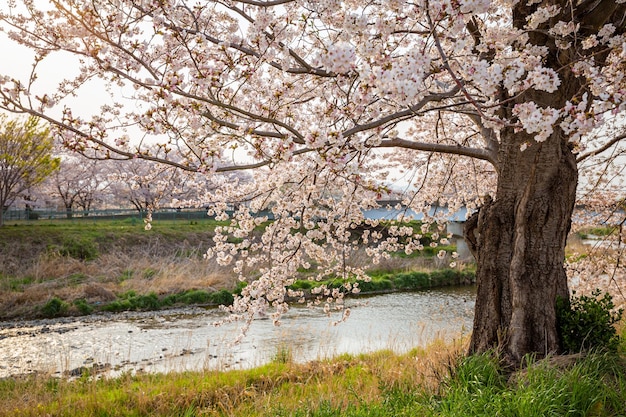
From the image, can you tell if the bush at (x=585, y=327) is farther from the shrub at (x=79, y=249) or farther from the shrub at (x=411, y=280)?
the shrub at (x=79, y=249)

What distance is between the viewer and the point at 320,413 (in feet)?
12.8

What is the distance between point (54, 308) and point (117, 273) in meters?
3.23

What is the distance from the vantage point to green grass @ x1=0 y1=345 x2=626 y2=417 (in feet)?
12.1

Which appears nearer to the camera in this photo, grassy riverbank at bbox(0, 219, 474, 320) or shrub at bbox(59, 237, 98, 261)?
grassy riverbank at bbox(0, 219, 474, 320)

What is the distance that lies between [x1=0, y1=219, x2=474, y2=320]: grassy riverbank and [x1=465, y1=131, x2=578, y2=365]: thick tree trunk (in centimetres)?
1018

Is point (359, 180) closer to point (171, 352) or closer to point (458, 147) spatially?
point (458, 147)

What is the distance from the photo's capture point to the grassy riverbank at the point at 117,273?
41.7 feet

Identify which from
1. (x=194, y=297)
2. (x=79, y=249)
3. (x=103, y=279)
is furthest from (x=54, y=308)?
(x=79, y=249)

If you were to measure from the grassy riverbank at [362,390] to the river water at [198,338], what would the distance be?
70cm

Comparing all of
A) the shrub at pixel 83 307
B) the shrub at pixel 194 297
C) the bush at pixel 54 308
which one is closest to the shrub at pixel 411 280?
the shrub at pixel 194 297

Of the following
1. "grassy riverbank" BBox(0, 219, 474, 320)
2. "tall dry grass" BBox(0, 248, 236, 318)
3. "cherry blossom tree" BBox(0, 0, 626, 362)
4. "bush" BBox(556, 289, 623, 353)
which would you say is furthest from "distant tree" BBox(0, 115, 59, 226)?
"bush" BBox(556, 289, 623, 353)

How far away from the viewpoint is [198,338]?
10.1 m

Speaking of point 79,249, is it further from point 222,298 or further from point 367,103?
point 367,103

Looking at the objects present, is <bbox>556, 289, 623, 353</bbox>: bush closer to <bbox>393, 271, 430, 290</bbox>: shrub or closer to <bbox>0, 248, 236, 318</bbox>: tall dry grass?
<bbox>0, 248, 236, 318</bbox>: tall dry grass
